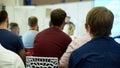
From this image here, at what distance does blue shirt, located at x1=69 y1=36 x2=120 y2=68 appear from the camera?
166 cm

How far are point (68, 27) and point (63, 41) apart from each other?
3362 millimetres

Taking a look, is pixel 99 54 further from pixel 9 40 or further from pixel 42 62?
pixel 9 40

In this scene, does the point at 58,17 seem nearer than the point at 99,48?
No

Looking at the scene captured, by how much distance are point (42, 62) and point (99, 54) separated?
1035 millimetres

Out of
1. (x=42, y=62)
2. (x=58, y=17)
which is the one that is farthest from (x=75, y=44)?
(x=58, y=17)

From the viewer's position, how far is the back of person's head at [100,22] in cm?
171

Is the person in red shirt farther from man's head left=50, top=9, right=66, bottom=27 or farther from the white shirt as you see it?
the white shirt

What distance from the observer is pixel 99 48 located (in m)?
1.68

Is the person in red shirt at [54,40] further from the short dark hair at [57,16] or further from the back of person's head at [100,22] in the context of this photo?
the back of person's head at [100,22]

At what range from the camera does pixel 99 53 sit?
5.46 ft

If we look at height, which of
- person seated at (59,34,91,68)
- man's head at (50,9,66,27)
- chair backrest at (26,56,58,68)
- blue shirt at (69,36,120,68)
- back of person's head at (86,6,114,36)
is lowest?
chair backrest at (26,56,58,68)

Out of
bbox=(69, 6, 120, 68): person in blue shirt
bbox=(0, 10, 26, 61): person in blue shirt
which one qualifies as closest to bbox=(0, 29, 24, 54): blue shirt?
bbox=(0, 10, 26, 61): person in blue shirt

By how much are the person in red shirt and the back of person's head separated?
1.21 metres

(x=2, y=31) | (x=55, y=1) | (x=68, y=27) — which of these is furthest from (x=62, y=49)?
(x=55, y=1)
